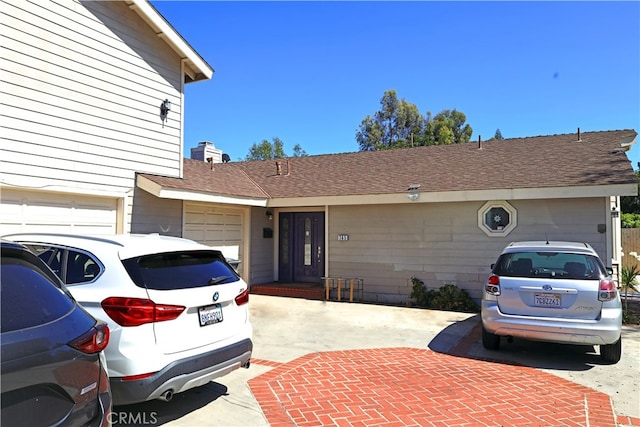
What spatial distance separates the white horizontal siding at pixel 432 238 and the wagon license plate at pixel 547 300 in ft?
14.0

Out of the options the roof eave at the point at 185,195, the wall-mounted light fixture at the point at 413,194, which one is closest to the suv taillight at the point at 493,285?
the wall-mounted light fixture at the point at 413,194

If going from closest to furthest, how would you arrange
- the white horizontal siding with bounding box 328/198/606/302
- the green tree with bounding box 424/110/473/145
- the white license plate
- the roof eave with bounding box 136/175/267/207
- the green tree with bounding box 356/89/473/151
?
the white license plate
the roof eave with bounding box 136/175/267/207
the white horizontal siding with bounding box 328/198/606/302
the green tree with bounding box 424/110/473/145
the green tree with bounding box 356/89/473/151

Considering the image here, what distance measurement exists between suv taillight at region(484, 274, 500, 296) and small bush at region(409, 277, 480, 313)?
12.7ft

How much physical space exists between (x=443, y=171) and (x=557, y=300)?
6.20m

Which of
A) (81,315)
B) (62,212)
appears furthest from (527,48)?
(81,315)

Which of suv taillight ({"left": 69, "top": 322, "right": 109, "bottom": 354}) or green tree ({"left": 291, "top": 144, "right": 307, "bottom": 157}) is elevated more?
green tree ({"left": 291, "top": 144, "right": 307, "bottom": 157})

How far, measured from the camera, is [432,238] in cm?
1063

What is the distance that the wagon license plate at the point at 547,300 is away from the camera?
573cm

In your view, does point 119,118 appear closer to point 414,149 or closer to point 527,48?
point 414,149

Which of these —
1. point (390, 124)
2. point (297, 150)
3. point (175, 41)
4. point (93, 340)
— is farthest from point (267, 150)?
point (93, 340)

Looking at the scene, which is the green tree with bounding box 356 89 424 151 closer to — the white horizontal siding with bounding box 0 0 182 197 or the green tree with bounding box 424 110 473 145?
the green tree with bounding box 424 110 473 145

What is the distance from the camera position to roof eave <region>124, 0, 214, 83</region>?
8.62m

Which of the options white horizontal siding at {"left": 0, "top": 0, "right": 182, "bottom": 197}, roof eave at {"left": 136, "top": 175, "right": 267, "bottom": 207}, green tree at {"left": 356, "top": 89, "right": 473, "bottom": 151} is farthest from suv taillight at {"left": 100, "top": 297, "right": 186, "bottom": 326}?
green tree at {"left": 356, "top": 89, "right": 473, "bottom": 151}

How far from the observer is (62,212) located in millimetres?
7270
